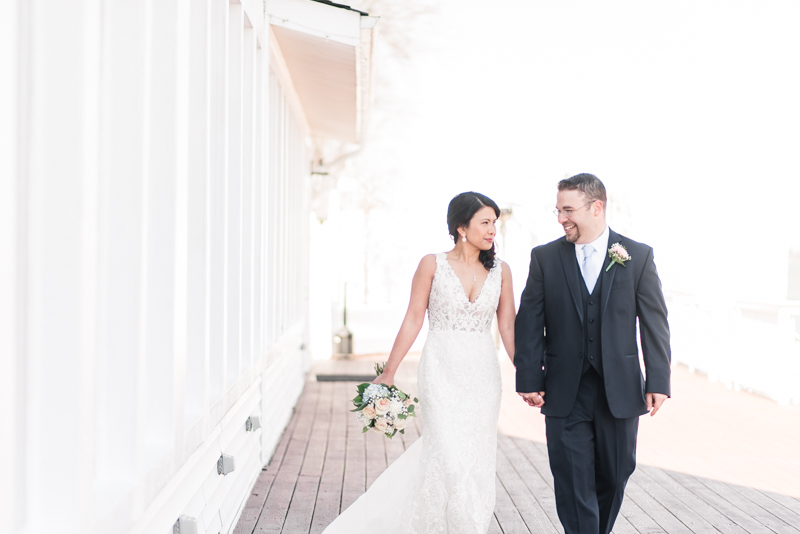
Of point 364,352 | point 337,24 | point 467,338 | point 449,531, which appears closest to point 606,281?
point 467,338

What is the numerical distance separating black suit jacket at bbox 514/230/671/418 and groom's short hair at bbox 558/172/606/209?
0.20 metres

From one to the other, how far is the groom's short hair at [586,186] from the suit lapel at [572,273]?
0.25 metres

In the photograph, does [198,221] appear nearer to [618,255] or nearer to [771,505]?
[618,255]

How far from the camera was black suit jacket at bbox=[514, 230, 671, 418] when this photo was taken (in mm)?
3195

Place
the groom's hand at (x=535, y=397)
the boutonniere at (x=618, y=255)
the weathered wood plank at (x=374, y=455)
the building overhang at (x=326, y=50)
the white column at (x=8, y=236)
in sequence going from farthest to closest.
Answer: the building overhang at (x=326, y=50)
the weathered wood plank at (x=374, y=455)
the groom's hand at (x=535, y=397)
the boutonniere at (x=618, y=255)
the white column at (x=8, y=236)

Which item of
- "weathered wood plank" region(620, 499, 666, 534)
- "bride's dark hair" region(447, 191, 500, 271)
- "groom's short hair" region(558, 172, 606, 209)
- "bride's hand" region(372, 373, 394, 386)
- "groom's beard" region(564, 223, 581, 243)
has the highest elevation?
"groom's short hair" region(558, 172, 606, 209)

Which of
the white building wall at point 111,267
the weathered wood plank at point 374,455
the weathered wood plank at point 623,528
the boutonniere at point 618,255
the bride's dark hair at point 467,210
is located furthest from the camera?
the weathered wood plank at point 374,455

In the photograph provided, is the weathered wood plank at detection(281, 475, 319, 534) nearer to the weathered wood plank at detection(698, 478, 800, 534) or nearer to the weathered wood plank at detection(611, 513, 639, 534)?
the weathered wood plank at detection(611, 513, 639, 534)

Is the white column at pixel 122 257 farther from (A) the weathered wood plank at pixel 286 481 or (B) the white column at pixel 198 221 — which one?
(A) the weathered wood plank at pixel 286 481

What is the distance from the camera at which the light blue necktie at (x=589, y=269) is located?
3.31 m

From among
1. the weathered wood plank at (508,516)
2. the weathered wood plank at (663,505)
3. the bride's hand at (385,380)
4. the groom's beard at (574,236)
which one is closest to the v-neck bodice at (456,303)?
the bride's hand at (385,380)

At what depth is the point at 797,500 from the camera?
14.5 feet

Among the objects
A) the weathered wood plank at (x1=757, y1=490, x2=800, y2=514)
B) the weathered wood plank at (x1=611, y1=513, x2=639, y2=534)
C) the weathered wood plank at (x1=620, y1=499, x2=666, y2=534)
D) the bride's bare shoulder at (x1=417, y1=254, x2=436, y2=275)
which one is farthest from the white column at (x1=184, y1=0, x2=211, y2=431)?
the weathered wood plank at (x1=757, y1=490, x2=800, y2=514)

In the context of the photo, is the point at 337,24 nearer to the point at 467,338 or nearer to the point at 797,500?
the point at 467,338
